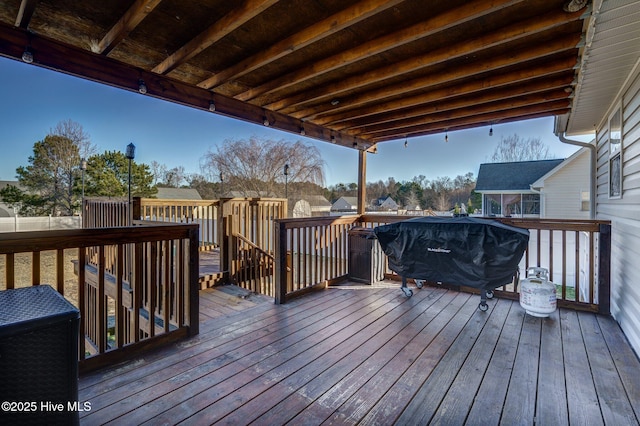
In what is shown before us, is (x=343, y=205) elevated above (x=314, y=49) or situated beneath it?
situated beneath

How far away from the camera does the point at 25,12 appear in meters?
2.13

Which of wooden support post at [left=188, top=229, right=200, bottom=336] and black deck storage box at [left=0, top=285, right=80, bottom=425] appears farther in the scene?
wooden support post at [left=188, top=229, right=200, bottom=336]

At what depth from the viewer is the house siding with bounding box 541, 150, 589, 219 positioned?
964 cm

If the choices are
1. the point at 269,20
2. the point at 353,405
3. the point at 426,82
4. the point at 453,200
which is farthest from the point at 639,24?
the point at 453,200

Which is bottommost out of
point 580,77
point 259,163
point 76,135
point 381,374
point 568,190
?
point 381,374

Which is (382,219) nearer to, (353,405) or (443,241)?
(443,241)

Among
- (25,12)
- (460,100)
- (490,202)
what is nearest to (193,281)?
(25,12)

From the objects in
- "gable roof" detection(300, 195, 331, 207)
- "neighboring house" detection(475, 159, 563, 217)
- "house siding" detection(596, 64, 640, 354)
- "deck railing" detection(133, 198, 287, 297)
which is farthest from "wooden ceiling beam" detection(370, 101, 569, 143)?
"gable roof" detection(300, 195, 331, 207)

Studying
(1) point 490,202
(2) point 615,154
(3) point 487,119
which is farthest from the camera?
(1) point 490,202

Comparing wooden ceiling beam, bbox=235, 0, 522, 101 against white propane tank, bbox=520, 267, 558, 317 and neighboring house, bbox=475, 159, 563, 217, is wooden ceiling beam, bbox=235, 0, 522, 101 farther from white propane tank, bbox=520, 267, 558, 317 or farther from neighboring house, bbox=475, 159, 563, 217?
neighboring house, bbox=475, 159, 563, 217

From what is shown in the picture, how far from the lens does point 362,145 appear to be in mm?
5613

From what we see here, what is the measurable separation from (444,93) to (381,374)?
10.4ft

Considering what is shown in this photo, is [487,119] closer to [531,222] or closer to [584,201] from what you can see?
[531,222]

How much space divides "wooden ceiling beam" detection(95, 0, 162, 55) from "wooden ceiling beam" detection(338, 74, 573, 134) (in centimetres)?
303
